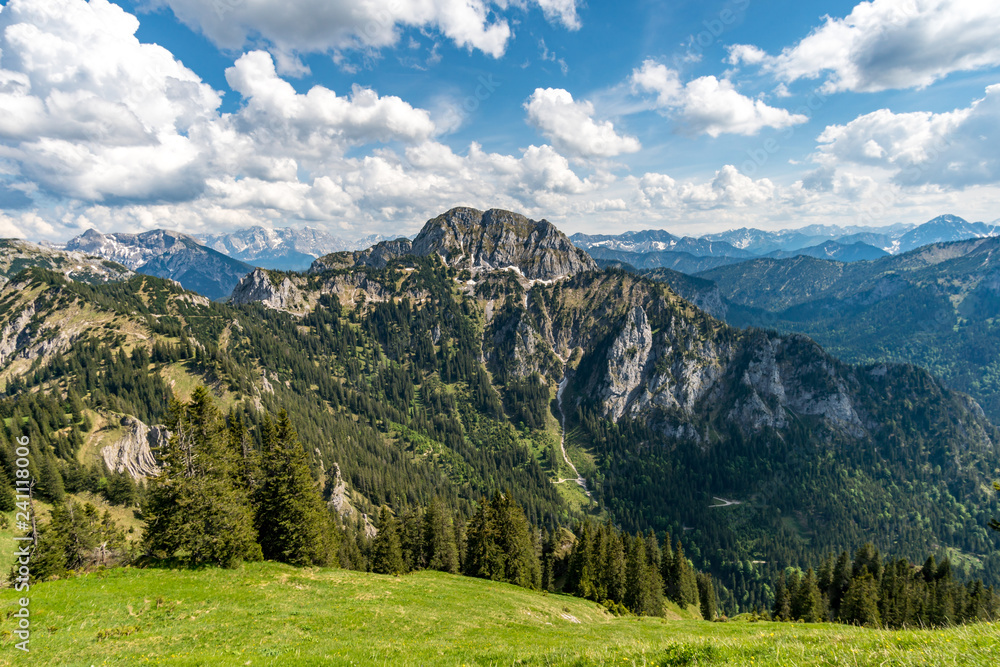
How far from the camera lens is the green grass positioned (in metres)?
12.5

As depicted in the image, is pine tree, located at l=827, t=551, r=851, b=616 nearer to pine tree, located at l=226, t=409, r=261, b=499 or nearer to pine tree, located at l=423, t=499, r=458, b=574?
pine tree, located at l=423, t=499, r=458, b=574

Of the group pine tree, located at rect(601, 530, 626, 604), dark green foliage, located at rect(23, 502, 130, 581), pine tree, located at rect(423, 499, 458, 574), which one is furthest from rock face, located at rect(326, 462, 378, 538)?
dark green foliage, located at rect(23, 502, 130, 581)

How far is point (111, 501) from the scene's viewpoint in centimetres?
8069

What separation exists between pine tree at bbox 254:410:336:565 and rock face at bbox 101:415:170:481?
2866 inches

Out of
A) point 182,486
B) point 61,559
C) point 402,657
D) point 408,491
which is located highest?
point 182,486

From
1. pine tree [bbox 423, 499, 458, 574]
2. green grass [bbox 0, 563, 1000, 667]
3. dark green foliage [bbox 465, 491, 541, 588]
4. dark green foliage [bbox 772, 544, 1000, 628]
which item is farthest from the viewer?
dark green foliage [bbox 772, 544, 1000, 628]

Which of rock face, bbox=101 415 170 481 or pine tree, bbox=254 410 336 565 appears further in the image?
rock face, bbox=101 415 170 481

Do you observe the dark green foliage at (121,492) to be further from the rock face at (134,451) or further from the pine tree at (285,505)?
the pine tree at (285,505)

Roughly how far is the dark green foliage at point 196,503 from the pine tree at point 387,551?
23.0m

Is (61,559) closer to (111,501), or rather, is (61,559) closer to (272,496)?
(272,496)

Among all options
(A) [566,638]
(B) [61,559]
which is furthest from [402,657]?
(B) [61,559]

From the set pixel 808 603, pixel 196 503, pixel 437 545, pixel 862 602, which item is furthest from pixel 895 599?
pixel 196 503

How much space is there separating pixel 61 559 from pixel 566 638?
4426 centimetres

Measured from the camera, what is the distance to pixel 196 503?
36.8 m
